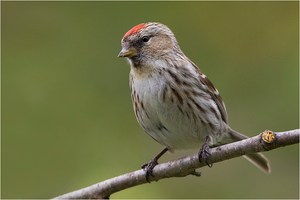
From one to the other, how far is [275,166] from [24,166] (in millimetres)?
1936

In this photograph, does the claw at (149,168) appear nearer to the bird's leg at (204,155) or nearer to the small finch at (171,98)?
the small finch at (171,98)

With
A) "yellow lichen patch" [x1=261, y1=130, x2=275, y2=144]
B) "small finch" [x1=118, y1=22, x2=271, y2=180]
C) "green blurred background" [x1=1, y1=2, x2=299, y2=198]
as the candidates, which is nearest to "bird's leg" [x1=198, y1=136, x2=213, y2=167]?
"small finch" [x1=118, y1=22, x2=271, y2=180]

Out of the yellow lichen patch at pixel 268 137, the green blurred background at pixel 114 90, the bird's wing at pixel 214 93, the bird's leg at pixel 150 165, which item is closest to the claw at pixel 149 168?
the bird's leg at pixel 150 165

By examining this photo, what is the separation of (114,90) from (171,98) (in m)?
1.08

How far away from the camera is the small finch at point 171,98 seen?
4898 mm

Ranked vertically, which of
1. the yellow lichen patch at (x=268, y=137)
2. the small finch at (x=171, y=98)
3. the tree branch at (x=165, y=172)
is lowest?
the tree branch at (x=165, y=172)

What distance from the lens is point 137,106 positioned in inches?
200

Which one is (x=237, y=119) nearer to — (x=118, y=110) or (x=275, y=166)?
(x=275, y=166)

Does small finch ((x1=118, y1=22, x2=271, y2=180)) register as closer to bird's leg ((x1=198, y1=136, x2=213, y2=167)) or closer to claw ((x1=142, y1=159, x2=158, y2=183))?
claw ((x1=142, y1=159, x2=158, y2=183))

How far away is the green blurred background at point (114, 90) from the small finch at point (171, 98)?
0.33 metres

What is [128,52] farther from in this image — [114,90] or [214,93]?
[114,90]

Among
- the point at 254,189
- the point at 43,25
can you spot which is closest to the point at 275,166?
the point at 254,189

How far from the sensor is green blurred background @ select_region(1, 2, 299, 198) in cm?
540

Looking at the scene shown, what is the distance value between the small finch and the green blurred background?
33 centimetres
